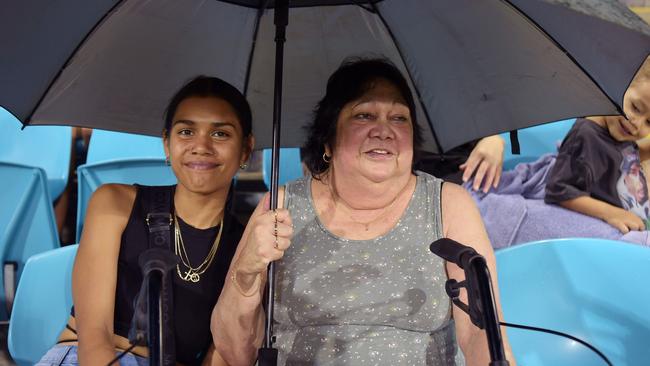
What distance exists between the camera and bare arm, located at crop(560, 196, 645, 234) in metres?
3.04

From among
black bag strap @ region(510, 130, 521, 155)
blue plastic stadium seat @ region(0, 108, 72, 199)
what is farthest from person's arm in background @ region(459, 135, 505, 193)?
blue plastic stadium seat @ region(0, 108, 72, 199)

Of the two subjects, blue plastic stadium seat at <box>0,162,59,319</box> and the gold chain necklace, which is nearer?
the gold chain necklace

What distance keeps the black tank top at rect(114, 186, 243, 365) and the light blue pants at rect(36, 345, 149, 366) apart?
0.07 metres

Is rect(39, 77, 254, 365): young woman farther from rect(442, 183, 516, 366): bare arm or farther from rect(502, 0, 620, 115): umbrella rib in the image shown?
rect(502, 0, 620, 115): umbrella rib

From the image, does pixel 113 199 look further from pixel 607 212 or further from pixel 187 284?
pixel 607 212

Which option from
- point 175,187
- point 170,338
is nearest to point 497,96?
point 175,187

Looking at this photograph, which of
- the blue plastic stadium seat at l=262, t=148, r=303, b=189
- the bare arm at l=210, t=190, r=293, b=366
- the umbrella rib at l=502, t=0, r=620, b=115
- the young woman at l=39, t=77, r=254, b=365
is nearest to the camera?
the bare arm at l=210, t=190, r=293, b=366

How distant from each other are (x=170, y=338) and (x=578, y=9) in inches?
35.0

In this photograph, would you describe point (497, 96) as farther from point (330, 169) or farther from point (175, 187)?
point (175, 187)

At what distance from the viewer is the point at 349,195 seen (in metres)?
1.92

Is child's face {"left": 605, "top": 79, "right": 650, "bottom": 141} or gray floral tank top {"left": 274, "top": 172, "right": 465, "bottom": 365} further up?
child's face {"left": 605, "top": 79, "right": 650, "bottom": 141}

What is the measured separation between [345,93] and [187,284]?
0.69 metres

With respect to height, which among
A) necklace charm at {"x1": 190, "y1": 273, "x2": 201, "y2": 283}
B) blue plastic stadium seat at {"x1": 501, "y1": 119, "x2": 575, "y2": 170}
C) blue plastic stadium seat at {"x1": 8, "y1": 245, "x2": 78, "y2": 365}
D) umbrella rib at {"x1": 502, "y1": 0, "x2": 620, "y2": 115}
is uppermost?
blue plastic stadium seat at {"x1": 501, "y1": 119, "x2": 575, "y2": 170}

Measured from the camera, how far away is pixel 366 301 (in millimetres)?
1793
